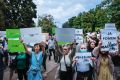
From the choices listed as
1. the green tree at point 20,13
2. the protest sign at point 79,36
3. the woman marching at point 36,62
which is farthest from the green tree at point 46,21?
the woman marching at point 36,62

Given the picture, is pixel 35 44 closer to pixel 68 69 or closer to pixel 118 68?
pixel 68 69

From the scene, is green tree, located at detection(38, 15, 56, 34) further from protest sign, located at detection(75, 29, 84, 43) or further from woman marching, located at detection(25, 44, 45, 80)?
woman marching, located at detection(25, 44, 45, 80)

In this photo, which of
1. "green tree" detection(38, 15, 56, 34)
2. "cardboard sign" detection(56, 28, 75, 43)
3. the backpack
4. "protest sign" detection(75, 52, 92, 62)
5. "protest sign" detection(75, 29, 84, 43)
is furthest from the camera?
"green tree" detection(38, 15, 56, 34)

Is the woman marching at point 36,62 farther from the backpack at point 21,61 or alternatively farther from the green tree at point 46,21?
the green tree at point 46,21

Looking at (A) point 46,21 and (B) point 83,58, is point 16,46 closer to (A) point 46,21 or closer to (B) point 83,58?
(B) point 83,58

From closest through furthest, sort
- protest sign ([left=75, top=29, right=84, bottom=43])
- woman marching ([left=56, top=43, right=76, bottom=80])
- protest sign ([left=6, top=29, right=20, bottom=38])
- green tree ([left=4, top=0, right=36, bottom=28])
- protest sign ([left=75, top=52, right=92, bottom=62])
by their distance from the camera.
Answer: protest sign ([left=75, top=52, right=92, bottom=62])
woman marching ([left=56, top=43, right=76, bottom=80])
protest sign ([left=6, top=29, right=20, bottom=38])
protest sign ([left=75, top=29, right=84, bottom=43])
green tree ([left=4, top=0, right=36, bottom=28])

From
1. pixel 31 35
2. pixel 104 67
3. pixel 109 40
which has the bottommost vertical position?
pixel 104 67

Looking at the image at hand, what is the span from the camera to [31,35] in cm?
1394

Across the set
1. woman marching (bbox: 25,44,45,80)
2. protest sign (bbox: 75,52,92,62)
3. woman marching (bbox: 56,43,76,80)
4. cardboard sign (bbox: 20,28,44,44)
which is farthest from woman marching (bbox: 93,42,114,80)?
cardboard sign (bbox: 20,28,44,44)

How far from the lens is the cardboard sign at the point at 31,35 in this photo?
543 inches

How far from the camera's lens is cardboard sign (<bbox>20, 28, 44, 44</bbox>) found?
13805 mm

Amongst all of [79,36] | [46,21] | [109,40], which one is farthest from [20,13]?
[109,40]

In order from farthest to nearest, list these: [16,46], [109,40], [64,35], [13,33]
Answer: [13,33] → [16,46] → [64,35] → [109,40]

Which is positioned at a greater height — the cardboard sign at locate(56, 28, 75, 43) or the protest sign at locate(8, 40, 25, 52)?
the cardboard sign at locate(56, 28, 75, 43)
